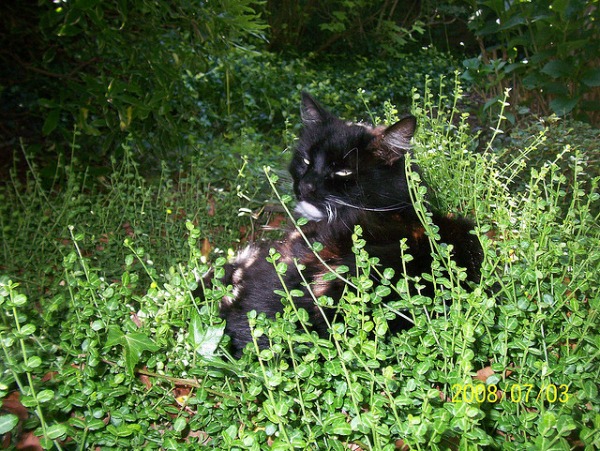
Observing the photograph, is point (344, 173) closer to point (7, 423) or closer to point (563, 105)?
point (7, 423)

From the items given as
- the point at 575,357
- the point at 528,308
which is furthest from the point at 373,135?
the point at 575,357

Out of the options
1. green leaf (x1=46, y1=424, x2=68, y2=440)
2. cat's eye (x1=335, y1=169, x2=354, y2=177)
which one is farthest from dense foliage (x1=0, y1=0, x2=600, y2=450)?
cat's eye (x1=335, y1=169, x2=354, y2=177)

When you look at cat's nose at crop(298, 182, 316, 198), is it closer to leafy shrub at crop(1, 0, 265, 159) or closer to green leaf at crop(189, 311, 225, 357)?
green leaf at crop(189, 311, 225, 357)

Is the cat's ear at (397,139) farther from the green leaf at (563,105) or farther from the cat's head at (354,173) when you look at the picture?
the green leaf at (563,105)

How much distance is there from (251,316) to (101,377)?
46 centimetres

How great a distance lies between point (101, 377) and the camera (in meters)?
1.19

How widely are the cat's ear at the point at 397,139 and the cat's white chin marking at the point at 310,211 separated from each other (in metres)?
0.33

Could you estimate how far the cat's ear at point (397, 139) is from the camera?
5.91 ft

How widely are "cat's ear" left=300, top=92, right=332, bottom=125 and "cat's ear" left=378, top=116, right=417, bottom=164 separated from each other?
40 cm

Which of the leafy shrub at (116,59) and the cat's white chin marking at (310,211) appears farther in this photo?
the leafy shrub at (116,59)

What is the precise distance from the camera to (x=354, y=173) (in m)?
1.91

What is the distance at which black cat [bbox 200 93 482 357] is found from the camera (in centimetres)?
139

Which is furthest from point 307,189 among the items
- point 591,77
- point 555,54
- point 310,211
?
point 555,54
